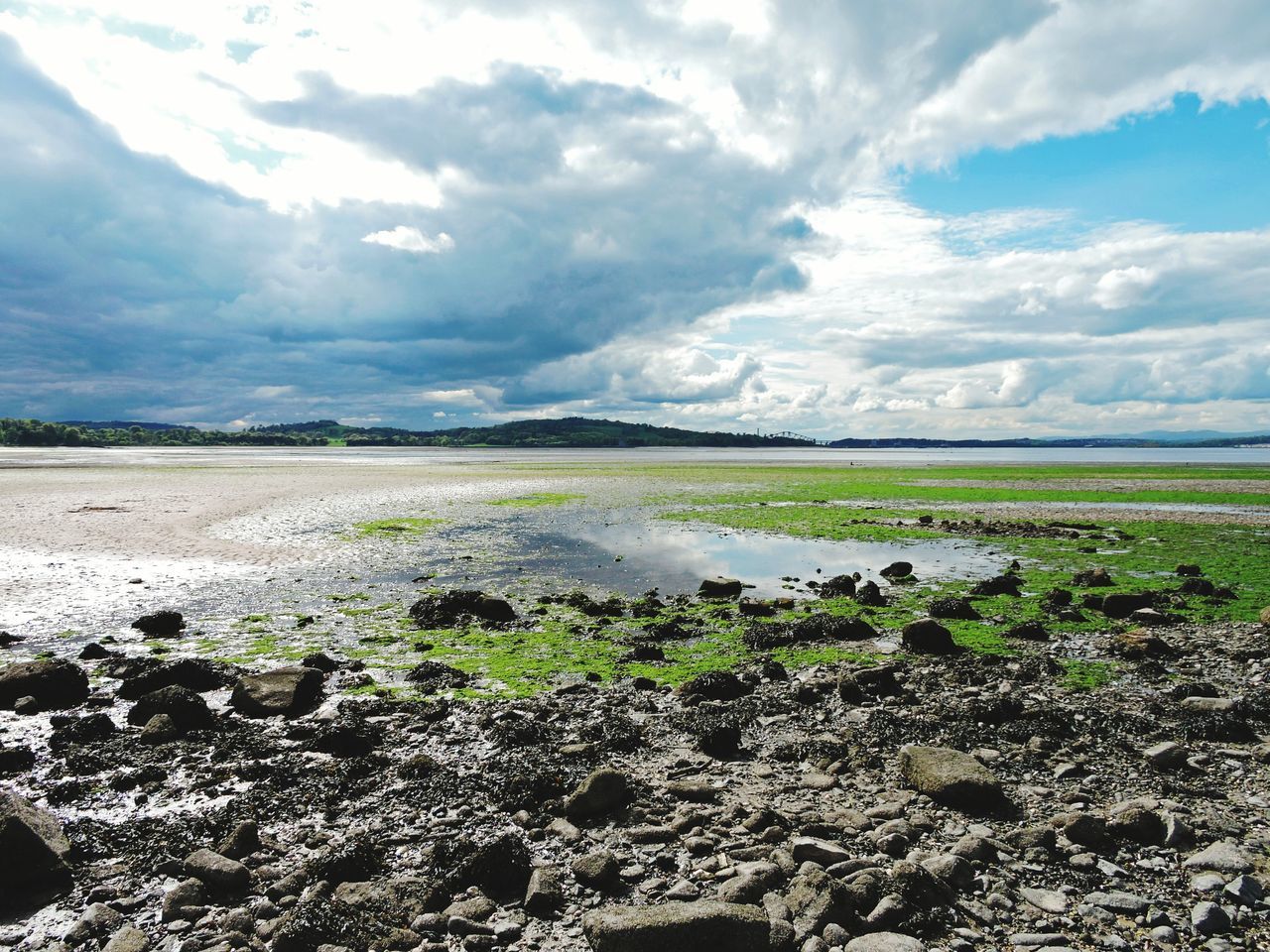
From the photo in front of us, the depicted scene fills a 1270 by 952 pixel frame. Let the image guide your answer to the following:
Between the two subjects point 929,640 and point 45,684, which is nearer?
point 45,684

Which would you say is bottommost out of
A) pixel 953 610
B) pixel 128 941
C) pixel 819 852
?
pixel 953 610

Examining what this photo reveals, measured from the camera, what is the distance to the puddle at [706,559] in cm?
2572

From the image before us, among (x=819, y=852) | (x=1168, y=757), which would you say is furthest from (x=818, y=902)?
(x=1168, y=757)

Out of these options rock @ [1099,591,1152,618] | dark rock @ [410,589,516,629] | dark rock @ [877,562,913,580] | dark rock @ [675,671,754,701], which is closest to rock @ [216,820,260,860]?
dark rock @ [675,671,754,701]

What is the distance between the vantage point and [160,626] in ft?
57.8

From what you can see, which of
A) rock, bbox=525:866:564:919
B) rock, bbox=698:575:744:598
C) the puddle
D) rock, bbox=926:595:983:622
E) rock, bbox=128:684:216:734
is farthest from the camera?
the puddle

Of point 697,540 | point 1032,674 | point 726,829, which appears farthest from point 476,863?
point 697,540

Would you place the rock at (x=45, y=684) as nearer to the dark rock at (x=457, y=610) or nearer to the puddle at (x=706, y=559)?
the dark rock at (x=457, y=610)

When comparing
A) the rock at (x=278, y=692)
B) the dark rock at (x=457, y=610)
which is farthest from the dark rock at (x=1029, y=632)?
the rock at (x=278, y=692)

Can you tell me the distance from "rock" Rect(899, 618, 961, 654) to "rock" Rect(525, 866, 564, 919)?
1203cm

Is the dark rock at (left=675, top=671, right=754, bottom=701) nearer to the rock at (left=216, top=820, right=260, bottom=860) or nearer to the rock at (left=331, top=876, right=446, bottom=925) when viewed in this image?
the rock at (left=331, top=876, right=446, bottom=925)

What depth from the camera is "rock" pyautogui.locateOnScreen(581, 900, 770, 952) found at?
19.6 feet

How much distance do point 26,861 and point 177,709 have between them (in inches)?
178

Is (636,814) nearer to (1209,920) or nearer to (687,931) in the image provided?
(687,931)
